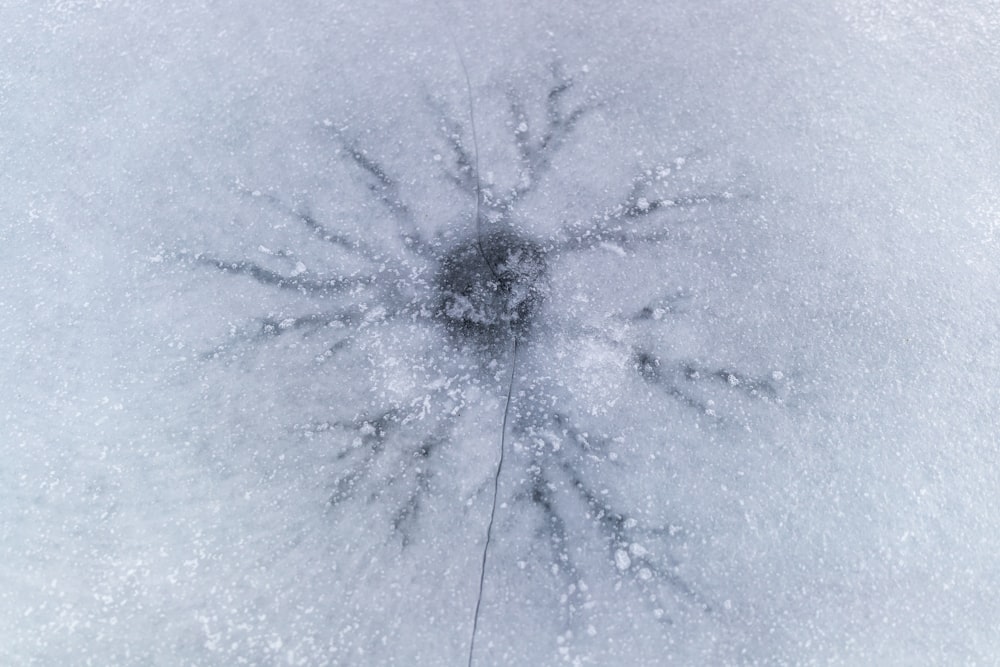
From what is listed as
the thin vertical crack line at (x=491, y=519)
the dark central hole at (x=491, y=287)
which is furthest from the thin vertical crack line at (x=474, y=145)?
the thin vertical crack line at (x=491, y=519)

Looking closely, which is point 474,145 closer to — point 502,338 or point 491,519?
point 502,338

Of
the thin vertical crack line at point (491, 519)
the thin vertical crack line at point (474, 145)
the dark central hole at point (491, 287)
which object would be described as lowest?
the thin vertical crack line at point (491, 519)

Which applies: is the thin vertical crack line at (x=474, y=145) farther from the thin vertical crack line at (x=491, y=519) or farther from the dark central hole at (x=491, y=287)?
the thin vertical crack line at (x=491, y=519)

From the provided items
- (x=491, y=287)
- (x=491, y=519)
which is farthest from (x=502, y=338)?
(x=491, y=519)

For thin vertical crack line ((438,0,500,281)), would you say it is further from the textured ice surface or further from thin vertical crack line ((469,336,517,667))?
thin vertical crack line ((469,336,517,667))

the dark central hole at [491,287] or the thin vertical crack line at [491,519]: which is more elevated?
the dark central hole at [491,287]

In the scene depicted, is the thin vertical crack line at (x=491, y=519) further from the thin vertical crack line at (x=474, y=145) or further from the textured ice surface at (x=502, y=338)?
the thin vertical crack line at (x=474, y=145)

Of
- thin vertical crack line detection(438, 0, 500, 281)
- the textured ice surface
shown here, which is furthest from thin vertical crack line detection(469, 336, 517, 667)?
thin vertical crack line detection(438, 0, 500, 281)

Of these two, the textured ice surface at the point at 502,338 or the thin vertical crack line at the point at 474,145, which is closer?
the textured ice surface at the point at 502,338
